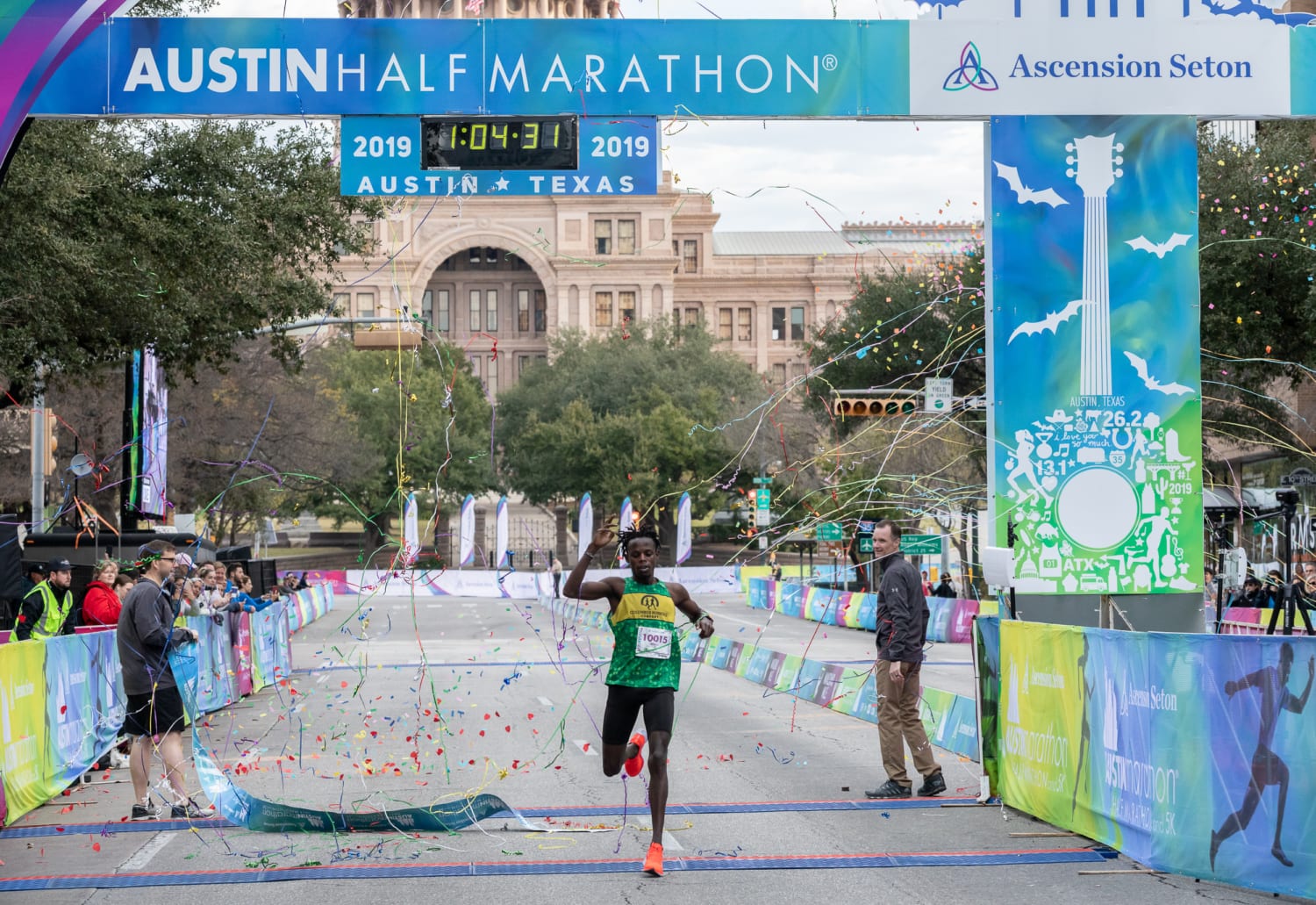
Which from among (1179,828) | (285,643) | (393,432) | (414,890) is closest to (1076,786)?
(1179,828)

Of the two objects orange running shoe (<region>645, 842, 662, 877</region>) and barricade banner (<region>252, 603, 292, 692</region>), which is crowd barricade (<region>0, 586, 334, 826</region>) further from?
orange running shoe (<region>645, 842, 662, 877</region>)

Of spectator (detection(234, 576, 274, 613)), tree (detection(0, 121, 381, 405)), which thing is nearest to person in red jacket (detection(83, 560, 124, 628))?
tree (detection(0, 121, 381, 405))

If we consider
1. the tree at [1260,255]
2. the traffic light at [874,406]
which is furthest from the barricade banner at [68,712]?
the tree at [1260,255]

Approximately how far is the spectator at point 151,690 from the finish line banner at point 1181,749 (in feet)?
18.9

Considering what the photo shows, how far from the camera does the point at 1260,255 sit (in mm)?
26719

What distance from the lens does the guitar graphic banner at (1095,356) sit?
42.3 ft

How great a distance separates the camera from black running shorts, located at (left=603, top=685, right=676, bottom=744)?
868 cm

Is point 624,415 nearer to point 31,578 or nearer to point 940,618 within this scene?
point 940,618

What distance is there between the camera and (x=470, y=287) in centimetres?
11762

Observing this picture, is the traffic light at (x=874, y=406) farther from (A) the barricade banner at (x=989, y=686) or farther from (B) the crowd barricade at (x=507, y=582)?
(B) the crowd barricade at (x=507, y=582)

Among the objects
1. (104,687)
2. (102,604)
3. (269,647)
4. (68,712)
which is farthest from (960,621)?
(68,712)

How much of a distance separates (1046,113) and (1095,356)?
2075 mm

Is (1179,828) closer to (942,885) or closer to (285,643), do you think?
(942,885)

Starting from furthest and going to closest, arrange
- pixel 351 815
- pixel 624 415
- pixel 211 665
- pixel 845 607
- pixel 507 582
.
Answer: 1. pixel 624 415
2. pixel 507 582
3. pixel 845 607
4. pixel 211 665
5. pixel 351 815
